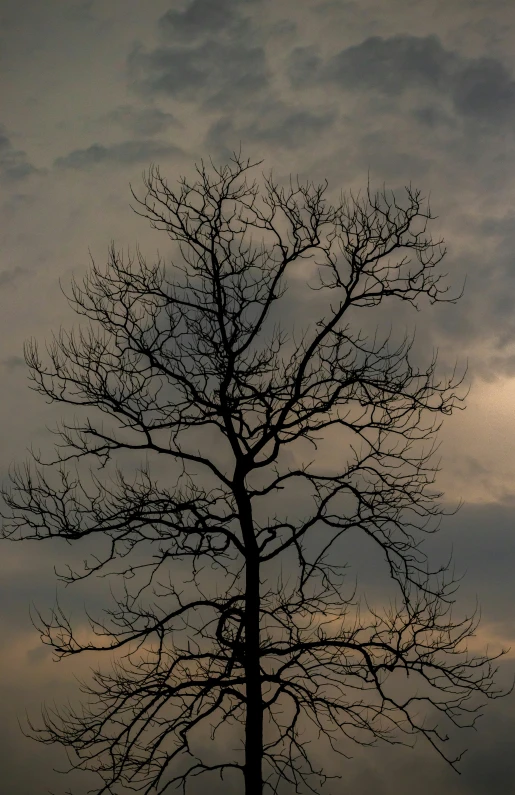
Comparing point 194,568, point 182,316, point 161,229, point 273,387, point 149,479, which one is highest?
point 161,229

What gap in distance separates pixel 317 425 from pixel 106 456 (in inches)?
120

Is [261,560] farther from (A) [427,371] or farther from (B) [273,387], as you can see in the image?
(A) [427,371]

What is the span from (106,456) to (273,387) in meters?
2.60

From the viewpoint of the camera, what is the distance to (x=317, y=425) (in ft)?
50.0

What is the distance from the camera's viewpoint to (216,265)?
50.5 ft

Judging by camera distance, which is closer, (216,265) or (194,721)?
(194,721)

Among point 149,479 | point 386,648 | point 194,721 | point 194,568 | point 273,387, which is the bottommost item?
point 194,721

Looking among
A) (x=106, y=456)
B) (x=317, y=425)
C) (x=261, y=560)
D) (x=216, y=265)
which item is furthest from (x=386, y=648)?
(x=216, y=265)

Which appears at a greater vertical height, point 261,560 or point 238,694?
point 261,560

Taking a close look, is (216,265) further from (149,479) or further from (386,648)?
(386,648)

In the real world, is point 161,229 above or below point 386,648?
above

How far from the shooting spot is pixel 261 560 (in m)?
14.9

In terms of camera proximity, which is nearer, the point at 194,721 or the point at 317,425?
the point at 194,721

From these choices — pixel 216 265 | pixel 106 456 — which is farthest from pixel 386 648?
pixel 216 265
